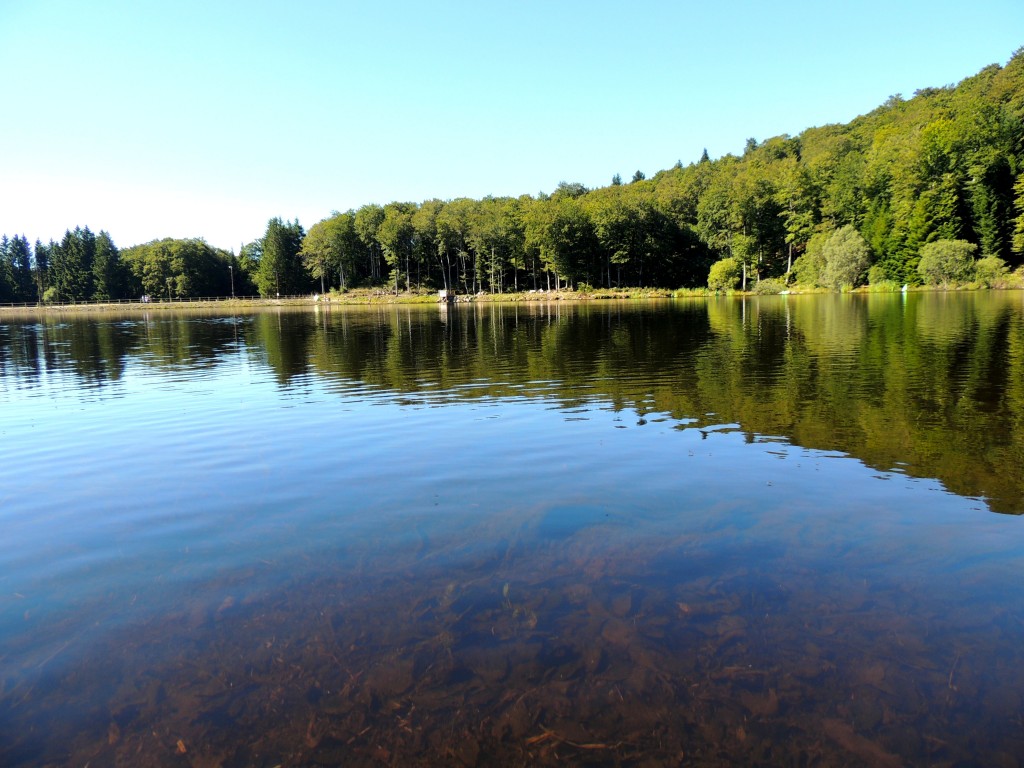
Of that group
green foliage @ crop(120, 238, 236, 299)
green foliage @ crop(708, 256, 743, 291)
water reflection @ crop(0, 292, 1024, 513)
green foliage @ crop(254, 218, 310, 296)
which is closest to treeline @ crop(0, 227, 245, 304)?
green foliage @ crop(120, 238, 236, 299)

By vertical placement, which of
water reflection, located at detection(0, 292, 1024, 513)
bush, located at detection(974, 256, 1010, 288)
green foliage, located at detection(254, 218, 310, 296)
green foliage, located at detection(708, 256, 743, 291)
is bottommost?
water reflection, located at detection(0, 292, 1024, 513)

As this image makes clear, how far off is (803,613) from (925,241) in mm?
104895

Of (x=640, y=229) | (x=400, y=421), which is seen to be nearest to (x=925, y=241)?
(x=640, y=229)

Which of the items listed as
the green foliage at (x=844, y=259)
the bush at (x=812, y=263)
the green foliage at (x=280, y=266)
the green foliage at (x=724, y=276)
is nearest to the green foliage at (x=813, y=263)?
the bush at (x=812, y=263)

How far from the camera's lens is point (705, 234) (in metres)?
127

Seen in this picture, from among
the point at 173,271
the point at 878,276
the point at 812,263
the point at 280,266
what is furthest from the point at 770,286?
the point at 173,271

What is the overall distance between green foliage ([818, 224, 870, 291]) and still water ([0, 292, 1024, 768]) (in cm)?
8691

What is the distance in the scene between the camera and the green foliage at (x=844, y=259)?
92750 mm

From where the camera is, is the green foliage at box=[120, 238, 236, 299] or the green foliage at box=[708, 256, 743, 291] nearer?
the green foliage at box=[708, 256, 743, 291]

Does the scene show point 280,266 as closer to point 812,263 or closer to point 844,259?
point 812,263

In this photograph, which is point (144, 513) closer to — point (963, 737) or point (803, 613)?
point (803, 613)

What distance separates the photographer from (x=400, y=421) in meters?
16.5

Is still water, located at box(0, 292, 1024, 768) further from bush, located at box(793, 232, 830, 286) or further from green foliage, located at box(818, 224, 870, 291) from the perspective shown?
bush, located at box(793, 232, 830, 286)

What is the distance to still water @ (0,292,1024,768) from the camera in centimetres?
482
